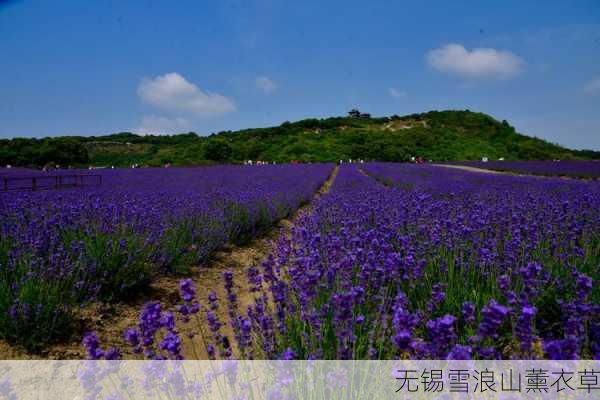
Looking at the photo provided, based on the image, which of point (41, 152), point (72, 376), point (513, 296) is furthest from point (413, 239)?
point (41, 152)

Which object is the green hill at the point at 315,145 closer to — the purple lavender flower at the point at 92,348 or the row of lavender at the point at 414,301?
the row of lavender at the point at 414,301

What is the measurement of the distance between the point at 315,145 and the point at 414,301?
155 ft

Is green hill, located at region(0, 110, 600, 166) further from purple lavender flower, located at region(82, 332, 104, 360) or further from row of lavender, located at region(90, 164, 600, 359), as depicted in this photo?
purple lavender flower, located at region(82, 332, 104, 360)

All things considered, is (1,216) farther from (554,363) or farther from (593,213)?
(593,213)

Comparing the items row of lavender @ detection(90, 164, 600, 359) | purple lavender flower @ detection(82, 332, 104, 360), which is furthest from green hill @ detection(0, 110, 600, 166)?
purple lavender flower @ detection(82, 332, 104, 360)

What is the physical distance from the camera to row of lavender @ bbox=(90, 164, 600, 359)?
1245 mm

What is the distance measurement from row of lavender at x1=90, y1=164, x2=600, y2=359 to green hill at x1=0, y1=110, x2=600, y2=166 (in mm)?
33840

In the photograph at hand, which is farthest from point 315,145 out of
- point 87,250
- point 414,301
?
point 414,301

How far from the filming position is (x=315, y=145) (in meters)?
48.9

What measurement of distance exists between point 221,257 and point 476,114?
8103 cm

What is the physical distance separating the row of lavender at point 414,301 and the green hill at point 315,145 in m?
33.8

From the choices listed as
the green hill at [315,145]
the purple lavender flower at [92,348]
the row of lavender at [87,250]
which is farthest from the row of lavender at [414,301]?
the green hill at [315,145]

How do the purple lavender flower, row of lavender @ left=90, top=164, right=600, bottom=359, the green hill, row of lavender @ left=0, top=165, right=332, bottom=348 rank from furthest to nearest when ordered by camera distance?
1. the green hill
2. row of lavender @ left=0, top=165, right=332, bottom=348
3. row of lavender @ left=90, top=164, right=600, bottom=359
4. the purple lavender flower

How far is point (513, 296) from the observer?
58.1 inches
